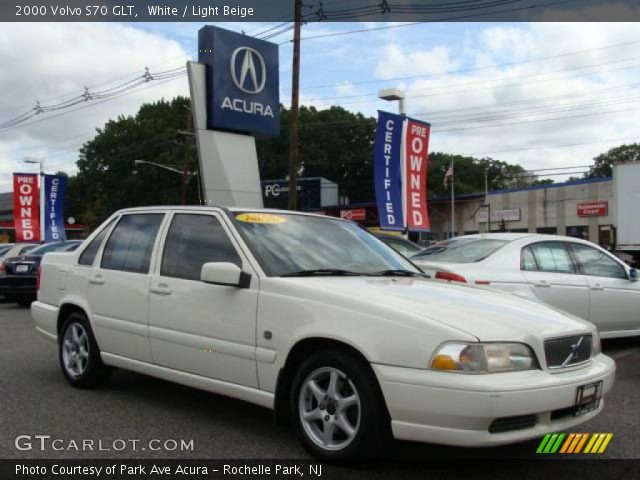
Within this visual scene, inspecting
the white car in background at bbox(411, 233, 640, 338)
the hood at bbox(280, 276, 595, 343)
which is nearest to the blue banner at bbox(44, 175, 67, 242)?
the white car in background at bbox(411, 233, 640, 338)

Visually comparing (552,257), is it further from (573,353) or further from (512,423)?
(512,423)

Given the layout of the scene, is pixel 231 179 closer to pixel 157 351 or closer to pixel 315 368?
pixel 157 351

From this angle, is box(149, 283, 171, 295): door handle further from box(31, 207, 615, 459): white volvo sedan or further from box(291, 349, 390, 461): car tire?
box(291, 349, 390, 461): car tire

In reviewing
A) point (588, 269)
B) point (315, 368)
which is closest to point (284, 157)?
point (588, 269)

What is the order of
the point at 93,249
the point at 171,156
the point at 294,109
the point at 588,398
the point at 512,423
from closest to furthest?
the point at 512,423 < the point at 588,398 < the point at 93,249 < the point at 294,109 < the point at 171,156

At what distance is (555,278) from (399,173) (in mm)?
9086

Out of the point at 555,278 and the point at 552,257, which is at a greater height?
the point at 552,257

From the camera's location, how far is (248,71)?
16.6 m

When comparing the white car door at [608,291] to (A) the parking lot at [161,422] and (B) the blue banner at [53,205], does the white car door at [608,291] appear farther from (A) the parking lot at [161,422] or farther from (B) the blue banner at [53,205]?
(B) the blue banner at [53,205]

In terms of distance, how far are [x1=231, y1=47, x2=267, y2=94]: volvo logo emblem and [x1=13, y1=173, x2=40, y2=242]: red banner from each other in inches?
553

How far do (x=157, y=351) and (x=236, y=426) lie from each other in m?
0.84

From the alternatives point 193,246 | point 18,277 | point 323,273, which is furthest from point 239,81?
point 323,273

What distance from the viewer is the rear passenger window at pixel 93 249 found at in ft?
19.0

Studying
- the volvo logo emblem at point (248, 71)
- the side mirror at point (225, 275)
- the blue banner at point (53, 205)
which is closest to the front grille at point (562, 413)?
the side mirror at point (225, 275)
